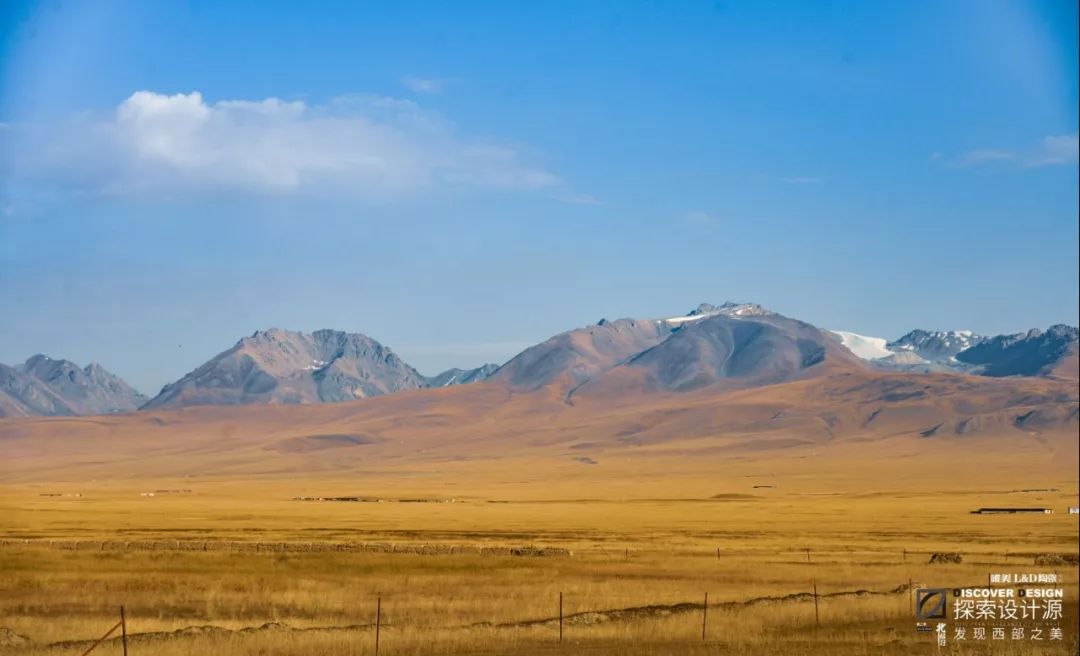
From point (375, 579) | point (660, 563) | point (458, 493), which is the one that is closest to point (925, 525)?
point (660, 563)

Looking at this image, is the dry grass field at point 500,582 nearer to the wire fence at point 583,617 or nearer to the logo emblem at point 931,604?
the wire fence at point 583,617

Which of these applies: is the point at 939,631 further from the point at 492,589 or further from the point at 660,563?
the point at 660,563

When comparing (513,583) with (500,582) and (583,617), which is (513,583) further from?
(583,617)

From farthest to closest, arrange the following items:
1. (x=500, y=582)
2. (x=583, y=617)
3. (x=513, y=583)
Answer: (x=500, y=582)
(x=513, y=583)
(x=583, y=617)

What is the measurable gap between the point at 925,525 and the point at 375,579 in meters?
51.7

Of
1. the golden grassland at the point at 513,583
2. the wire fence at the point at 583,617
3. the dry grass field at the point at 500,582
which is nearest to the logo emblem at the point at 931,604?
the dry grass field at the point at 500,582

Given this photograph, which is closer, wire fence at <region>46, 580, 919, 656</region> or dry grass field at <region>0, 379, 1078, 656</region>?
wire fence at <region>46, 580, 919, 656</region>

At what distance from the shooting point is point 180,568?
165 feet

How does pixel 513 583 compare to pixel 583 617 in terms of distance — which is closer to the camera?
pixel 583 617

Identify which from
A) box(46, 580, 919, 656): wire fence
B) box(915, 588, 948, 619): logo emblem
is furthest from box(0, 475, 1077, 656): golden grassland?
box(915, 588, 948, 619): logo emblem

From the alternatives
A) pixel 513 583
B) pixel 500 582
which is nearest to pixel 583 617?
pixel 513 583

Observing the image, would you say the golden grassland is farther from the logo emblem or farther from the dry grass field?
the logo emblem

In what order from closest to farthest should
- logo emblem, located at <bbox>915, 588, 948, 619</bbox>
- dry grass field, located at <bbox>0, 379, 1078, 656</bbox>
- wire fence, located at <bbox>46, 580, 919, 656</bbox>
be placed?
1. wire fence, located at <bbox>46, 580, 919, 656</bbox>
2. dry grass field, located at <bbox>0, 379, 1078, 656</bbox>
3. logo emblem, located at <bbox>915, 588, 948, 619</bbox>

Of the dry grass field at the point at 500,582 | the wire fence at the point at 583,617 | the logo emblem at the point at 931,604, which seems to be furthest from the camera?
the logo emblem at the point at 931,604
